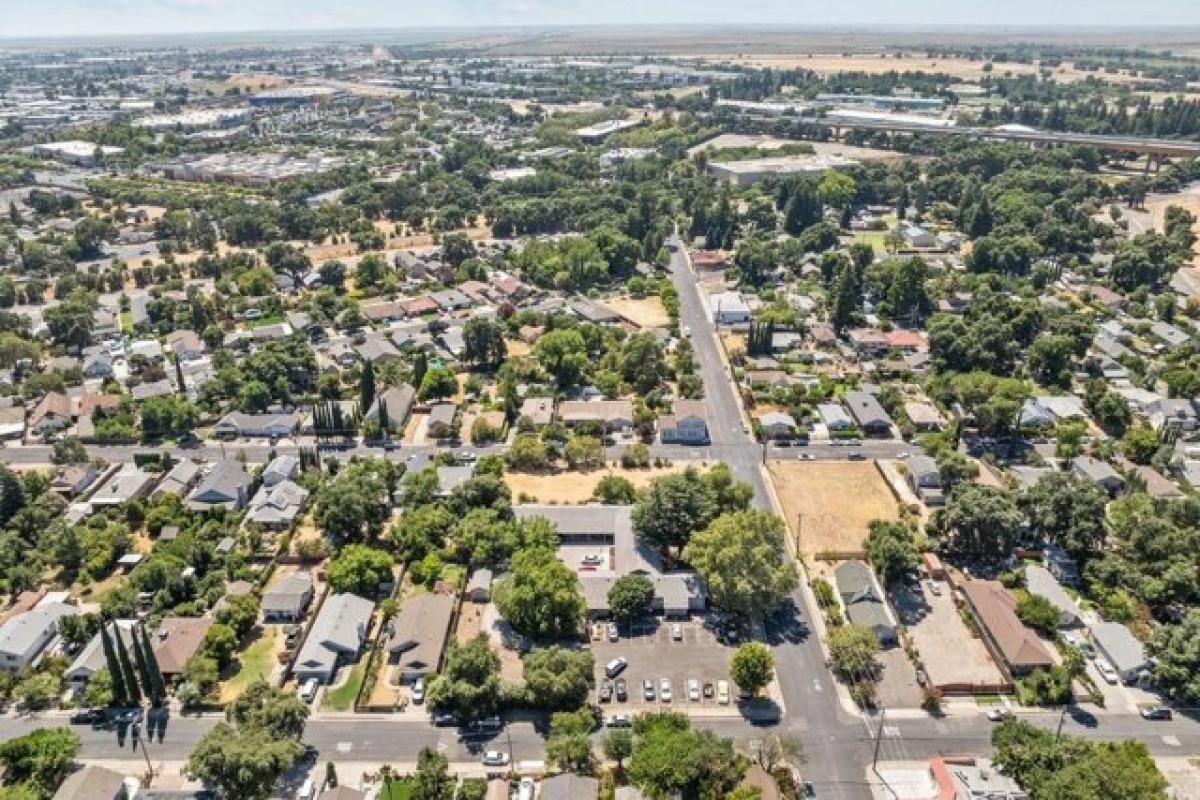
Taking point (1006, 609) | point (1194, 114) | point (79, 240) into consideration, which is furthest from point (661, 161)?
point (1006, 609)

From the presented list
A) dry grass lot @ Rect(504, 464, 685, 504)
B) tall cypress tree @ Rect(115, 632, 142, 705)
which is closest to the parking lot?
dry grass lot @ Rect(504, 464, 685, 504)

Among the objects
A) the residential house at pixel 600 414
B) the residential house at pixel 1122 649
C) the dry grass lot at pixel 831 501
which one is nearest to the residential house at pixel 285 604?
the residential house at pixel 600 414

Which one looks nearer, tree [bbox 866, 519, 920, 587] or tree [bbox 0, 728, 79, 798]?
tree [bbox 0, 728, 79, 798]

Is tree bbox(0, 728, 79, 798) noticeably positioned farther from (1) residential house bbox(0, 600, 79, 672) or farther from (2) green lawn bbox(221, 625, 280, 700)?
(1) residential house bbox(0, 600, 79, 672)

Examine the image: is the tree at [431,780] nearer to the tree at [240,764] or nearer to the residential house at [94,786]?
the tree at [240,764]

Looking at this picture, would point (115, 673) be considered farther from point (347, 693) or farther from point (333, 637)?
point (347, 693)

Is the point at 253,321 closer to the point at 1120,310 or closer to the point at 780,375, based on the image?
the point at 780,375

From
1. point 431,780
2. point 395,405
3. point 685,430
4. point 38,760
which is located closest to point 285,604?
point 38,760
